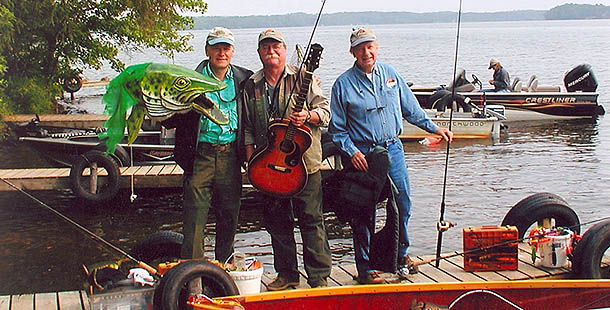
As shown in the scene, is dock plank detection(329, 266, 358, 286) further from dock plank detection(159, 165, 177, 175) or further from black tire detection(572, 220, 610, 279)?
dock plank detection(159, 165, 177, 175)

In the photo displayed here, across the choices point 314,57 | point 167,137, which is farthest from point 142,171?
point 314,57

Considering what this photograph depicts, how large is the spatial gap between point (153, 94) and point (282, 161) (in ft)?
2.89

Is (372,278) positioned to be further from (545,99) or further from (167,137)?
(545,99)

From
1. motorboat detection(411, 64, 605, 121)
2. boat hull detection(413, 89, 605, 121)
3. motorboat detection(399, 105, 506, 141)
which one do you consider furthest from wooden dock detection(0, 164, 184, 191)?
boat hull detection(413, 89, 605, 121)

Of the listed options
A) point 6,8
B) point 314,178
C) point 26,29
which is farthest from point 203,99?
point 26,29

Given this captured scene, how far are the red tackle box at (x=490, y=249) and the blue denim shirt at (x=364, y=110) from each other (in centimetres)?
103

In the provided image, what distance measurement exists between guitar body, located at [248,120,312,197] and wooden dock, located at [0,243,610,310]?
80 centimetres

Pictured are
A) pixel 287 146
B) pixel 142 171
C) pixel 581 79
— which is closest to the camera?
pixel 287 146

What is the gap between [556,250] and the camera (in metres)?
5.73

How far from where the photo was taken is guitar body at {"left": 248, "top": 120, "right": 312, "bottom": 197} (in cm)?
489

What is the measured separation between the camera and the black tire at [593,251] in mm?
5473

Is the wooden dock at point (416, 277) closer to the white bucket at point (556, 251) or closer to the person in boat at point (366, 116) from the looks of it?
the white bucket at point (556, 251)

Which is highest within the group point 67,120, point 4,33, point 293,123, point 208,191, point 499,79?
point 4,33

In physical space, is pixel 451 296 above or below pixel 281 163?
below
